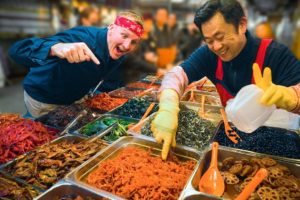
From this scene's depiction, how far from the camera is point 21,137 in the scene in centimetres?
184

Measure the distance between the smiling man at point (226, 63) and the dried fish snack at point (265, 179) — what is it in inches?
15.8

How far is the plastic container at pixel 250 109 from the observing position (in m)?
1.47

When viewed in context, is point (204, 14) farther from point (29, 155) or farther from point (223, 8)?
point (29, 155)

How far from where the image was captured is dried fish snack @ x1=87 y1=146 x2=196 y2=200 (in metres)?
1.44

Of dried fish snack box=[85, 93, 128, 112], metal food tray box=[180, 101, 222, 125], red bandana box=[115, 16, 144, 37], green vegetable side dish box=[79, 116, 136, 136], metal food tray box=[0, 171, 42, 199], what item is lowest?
metal food tray box=[0, 171, 42, 199]

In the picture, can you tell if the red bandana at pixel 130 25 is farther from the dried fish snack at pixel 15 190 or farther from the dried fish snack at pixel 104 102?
the dried fish snack at pixel 15 190

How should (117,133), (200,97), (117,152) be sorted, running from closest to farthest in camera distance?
(117,152) < (117,133) < (200,97)

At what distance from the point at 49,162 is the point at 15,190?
26 cm

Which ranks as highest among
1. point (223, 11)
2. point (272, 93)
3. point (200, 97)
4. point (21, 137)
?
point (223, 11)

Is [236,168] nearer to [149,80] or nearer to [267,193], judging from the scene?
[267,193]

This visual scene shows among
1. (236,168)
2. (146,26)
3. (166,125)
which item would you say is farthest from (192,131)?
(146,26)

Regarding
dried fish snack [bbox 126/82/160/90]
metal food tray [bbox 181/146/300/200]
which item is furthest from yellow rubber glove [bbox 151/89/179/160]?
dried fish snack [bbox 126/82/160/90]

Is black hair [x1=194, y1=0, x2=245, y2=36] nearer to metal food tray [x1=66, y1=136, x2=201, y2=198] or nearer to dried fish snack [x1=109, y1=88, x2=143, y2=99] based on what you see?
metal food tray [x1=66, y1=136, x2=201, y2=198]

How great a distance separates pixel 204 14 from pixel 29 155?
67.2 inches
